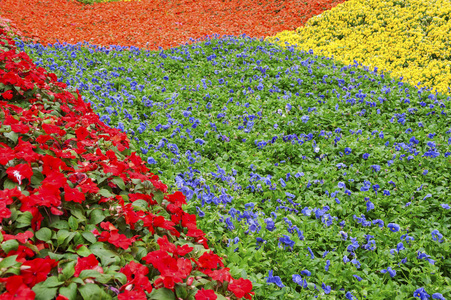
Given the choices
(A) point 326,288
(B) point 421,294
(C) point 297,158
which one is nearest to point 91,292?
(A) point 326,288

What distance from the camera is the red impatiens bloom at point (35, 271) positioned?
1362 millimetres

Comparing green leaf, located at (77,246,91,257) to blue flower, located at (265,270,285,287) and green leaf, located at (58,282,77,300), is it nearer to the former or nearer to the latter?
green leaf, located at (58,282,77,300)

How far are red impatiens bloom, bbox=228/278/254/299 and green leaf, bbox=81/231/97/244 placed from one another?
0.84 meters

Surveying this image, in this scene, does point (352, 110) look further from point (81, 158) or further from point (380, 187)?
point (81, 158)

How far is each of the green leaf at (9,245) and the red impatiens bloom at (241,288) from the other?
3.72 ft

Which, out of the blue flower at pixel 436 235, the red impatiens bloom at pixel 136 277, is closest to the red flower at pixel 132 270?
the red impatiens bloom at pixel 136 277

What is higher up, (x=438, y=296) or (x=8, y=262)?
(x=8, y=262)

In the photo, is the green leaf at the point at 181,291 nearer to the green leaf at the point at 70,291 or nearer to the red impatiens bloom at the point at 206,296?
the red impatiens bloom at the point at 206,296

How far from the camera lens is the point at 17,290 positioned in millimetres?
1250

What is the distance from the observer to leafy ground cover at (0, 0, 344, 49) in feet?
34.4

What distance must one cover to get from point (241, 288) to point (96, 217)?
1016 mm

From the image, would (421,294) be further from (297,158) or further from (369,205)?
(297,158)

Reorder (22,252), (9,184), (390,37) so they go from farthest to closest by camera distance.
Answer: (390,37), (9,184), (22,252)

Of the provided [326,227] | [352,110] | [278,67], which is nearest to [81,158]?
[326,227]
